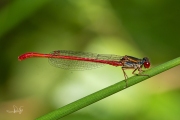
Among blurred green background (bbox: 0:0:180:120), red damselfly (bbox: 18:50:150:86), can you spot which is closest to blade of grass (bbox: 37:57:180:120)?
blurred green background (bbox: 0:0:180:120)

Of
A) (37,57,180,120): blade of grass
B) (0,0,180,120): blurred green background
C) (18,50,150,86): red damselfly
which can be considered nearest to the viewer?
(37,57,180,120): blade of grass

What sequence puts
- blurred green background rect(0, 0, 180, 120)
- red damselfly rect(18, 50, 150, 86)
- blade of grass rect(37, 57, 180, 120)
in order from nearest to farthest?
blade of grass rect(37, 57, 180, 120)
blurred green background rect(0, 0, 180, 120)
red damselfly rect(18, 50, 150, 86)

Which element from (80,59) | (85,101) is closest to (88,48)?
(80,59)

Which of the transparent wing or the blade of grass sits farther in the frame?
the transparent wing

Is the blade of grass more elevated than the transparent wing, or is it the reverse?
the transparent wing

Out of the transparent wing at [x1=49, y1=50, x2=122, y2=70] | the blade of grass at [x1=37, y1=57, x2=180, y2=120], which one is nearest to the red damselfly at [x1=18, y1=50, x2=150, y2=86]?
the transparent wing at [x1=49, y1=50, x2=122, y2=70]

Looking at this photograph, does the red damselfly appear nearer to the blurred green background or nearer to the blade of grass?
the blurred green background

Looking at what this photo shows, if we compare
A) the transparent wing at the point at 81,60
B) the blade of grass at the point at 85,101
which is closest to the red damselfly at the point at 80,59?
the transparent wing at the point at 81,60

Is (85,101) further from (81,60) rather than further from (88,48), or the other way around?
(88,48)

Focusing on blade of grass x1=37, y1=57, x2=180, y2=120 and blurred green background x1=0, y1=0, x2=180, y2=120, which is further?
blurred green background x1=0, y1=0, x2=180, y2=120
